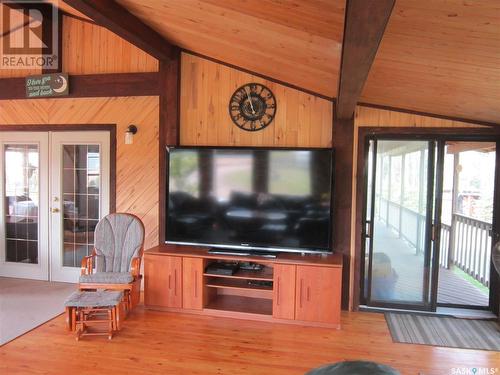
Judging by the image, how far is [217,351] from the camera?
3.06 metres

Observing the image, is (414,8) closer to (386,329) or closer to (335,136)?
(335,136)

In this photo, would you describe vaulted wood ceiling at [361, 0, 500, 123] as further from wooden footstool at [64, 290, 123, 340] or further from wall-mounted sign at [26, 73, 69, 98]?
wall-mounted sign at [26, 73, 69, 98]

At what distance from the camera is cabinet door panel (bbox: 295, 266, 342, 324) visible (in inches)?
138

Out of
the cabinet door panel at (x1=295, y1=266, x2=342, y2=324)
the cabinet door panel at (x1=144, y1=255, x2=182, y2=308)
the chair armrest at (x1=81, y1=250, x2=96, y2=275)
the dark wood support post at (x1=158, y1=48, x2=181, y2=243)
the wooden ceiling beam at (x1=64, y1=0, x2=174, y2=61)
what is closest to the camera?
the wooden ceiling beam at (x1=64, y1=0, x2=174, y2=61)

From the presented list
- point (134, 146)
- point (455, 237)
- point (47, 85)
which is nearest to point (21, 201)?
point (47, 85)

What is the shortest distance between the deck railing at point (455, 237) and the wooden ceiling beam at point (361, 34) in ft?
7.15

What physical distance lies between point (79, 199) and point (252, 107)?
8.59 feet

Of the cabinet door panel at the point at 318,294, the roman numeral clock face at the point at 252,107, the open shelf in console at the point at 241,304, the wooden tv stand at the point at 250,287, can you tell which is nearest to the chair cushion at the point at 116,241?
the wooden tv stand at the point at 250,287

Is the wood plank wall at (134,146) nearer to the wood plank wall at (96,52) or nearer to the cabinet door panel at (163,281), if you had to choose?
the wood plank wall at (96,52)

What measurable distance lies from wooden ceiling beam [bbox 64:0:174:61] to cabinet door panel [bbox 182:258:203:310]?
2.28 metres

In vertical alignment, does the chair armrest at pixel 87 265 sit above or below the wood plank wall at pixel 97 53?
below

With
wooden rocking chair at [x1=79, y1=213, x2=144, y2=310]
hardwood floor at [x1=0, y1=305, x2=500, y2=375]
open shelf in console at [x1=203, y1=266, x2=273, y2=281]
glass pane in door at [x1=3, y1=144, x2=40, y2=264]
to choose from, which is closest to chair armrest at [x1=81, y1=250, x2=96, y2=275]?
wooden rocking chair at [x1=79, y1=213, x2=144, y2=310]

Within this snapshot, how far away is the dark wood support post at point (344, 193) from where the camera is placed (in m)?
3.94

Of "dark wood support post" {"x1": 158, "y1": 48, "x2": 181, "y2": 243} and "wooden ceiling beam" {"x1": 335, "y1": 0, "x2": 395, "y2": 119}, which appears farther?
"dark wood support post" {"x1": 158, "y1": 48, "x2": 181, "y2": 243}
